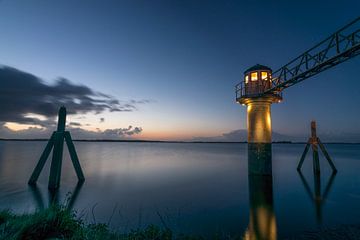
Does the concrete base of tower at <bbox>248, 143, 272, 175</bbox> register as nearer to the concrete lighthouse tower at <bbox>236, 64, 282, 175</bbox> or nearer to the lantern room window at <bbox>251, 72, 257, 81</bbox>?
the concrete lighthouse tower at <bbox>236, 64, 282, 175</bbox>

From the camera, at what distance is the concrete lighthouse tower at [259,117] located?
16469 mm

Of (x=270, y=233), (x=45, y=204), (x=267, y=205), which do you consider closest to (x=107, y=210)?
(x=45, y=204)

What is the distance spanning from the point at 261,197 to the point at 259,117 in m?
6.50

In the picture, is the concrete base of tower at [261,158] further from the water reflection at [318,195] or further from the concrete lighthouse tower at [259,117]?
the water reflection at [318,195]

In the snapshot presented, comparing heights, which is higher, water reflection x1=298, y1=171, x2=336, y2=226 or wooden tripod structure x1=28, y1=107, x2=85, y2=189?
wooden tripod structure x1=28, y1=107, x2=85, y2=189

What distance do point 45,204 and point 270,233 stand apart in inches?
531

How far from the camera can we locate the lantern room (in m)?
16.8

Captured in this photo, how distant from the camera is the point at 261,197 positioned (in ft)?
47.9

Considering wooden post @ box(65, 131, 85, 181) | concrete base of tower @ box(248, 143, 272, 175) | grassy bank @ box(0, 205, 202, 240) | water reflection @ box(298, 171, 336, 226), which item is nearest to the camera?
grassy bank @ box(0, 205, 202, 240)

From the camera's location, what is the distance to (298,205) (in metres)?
13.0

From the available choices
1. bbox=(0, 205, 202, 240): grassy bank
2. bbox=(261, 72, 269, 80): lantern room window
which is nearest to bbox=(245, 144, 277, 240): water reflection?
bbox=(261, 72, 269, 80): lantern room window

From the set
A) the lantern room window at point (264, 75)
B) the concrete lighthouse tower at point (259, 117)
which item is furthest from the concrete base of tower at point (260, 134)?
the lantern room window at point (264, 75)

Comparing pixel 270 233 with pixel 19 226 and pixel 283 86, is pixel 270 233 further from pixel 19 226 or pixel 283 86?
pixel 283 86

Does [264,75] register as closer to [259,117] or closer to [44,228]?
[259,117]
